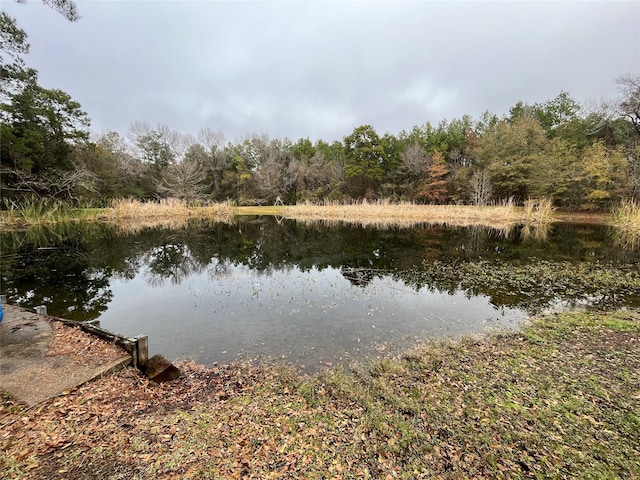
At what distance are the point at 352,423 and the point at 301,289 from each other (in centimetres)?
482

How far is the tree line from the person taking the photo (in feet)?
66.2

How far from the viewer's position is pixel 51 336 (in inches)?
159

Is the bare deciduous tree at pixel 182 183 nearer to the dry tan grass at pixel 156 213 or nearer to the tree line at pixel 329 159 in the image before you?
the tree line at pixel 329 159

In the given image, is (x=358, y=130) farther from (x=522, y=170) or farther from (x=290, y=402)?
(x=290, y=402)

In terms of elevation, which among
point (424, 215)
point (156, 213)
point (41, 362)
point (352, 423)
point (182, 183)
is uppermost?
point (182, 183)

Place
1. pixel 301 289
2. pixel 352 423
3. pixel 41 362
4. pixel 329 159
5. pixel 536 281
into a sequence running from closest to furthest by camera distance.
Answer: pixel 352 423
pixel 41 362
pixel 301 289
pixel 536 281
pixel 329 159

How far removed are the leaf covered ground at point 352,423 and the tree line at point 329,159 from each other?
1686cm

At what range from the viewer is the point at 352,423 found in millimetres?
2863

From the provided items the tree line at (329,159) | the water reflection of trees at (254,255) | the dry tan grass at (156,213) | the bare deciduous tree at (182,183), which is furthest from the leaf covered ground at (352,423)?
the bare deciduous tree at (182,183)

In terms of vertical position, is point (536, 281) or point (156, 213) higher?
point (156, 213)

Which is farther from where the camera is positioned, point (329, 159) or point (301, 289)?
point (329, 159)

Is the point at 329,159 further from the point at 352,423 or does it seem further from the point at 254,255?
the point at 352,423

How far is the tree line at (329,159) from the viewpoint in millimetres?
20188

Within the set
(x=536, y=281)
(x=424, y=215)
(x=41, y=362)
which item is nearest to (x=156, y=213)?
(x=424, y=215)
